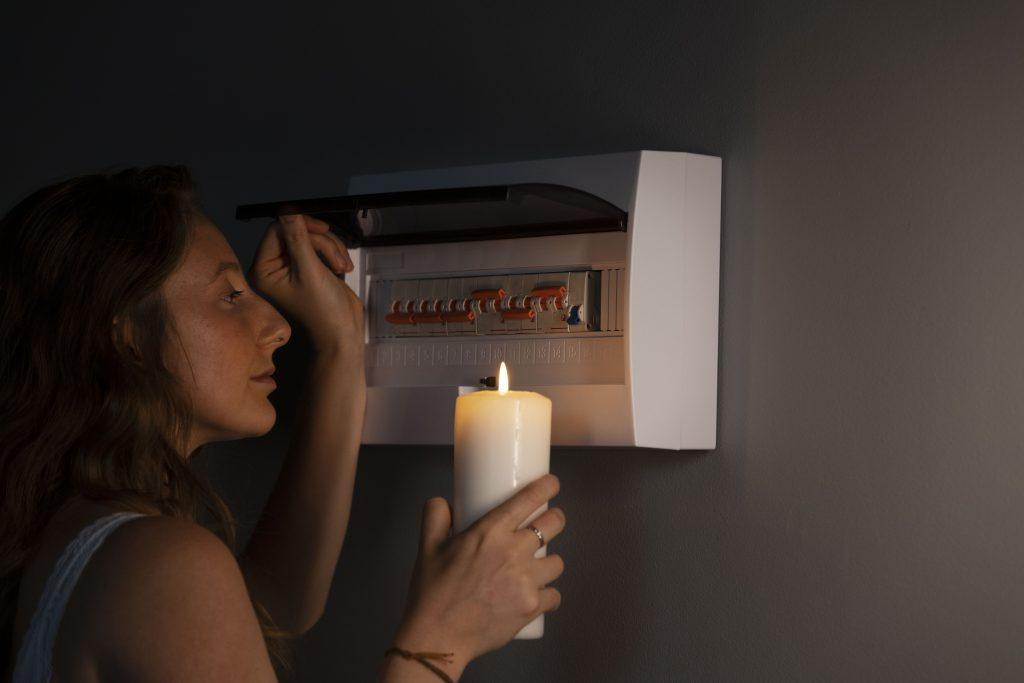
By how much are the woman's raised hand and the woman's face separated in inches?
3.0

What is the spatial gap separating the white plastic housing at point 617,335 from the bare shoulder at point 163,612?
0.36 m

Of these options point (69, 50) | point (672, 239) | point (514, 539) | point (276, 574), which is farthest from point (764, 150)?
point (69, 50)

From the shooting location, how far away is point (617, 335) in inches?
Result: 44.1

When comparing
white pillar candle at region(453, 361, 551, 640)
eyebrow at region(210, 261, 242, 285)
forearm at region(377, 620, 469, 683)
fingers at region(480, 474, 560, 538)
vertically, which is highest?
eyebrow at region(210, 261, 242, 285)

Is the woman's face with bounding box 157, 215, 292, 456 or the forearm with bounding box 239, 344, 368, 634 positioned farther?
the forearm with bounding box 239, 344, 368, 634

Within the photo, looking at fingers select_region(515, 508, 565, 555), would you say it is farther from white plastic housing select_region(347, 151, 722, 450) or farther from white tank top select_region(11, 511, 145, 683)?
white tank top select_region(11, 511, 145, 683)

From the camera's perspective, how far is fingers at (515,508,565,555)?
3.32 feet

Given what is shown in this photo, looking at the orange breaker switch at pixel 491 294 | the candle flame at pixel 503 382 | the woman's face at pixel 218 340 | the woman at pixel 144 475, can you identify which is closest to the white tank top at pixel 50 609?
the woman at pixel 144 475

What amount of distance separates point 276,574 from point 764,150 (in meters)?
0.69

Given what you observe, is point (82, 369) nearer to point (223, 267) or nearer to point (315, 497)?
point (223, 267)

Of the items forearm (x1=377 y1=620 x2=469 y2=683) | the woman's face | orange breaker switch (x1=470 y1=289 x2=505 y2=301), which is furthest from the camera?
orange breaker switch (x1=470 y1=289 x2=505 y2=301)

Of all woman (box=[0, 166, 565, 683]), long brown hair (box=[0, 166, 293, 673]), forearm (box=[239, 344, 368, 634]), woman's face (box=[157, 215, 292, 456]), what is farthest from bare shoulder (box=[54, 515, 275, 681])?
forearm (box=[239, 344, 368, 634])

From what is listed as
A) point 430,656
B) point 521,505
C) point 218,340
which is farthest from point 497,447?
point 218,340

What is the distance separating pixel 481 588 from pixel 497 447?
12cm
